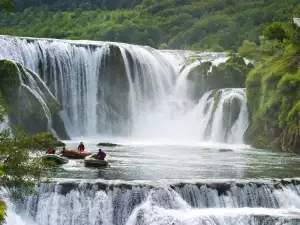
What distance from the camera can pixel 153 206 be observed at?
26.2m

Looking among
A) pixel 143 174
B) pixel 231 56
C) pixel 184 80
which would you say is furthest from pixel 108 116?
pixel 143 174

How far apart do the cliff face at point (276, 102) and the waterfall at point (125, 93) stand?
6.99 ft

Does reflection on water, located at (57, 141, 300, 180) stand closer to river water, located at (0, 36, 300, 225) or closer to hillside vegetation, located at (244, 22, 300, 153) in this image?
river water, located at (0, 36, 300, 225)

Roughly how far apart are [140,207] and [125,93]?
36.7 m

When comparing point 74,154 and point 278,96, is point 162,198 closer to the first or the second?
point 74,154

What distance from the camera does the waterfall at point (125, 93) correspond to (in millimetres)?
55031

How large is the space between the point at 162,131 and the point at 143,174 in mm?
31069

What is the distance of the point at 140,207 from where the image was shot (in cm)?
2616

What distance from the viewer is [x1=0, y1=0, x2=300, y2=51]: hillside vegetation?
334 feet

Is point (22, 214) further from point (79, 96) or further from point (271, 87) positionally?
point (79, 96)

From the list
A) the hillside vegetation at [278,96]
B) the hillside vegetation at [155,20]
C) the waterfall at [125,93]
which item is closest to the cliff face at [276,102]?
the hillside vegetation at [278,96]

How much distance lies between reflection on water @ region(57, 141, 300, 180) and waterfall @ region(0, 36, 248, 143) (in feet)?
31.4

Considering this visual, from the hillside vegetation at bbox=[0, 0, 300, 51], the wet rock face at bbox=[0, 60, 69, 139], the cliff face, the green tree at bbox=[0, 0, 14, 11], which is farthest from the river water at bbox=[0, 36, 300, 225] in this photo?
the hillside vegetation at bbox=[0, 0, 300, 51]

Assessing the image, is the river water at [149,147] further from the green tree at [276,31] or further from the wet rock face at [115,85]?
the green tree at [276,31]
